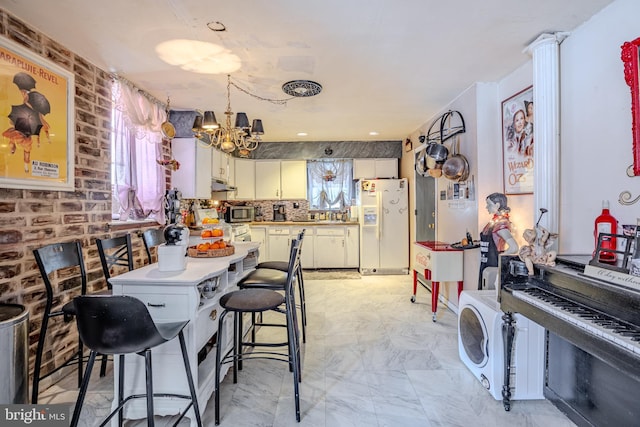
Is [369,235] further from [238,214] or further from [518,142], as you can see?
[518,142]

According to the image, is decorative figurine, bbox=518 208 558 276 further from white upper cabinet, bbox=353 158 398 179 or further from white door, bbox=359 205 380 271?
white upper cabinet, bbox=353 158 398 179

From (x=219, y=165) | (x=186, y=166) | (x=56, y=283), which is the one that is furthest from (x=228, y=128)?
(x=219, y=165)

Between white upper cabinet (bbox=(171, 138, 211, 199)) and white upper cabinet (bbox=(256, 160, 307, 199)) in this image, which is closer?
white upper cabinet (bbox=(171, 138, 211, 199))

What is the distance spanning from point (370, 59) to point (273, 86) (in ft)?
3.31

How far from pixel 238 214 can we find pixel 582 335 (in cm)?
485

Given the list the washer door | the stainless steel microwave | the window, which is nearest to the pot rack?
the washer door

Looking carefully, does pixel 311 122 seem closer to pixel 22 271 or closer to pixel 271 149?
pixel 271 149

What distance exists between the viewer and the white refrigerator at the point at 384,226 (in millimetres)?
5285

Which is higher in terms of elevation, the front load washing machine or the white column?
the white column

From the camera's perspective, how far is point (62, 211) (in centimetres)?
232

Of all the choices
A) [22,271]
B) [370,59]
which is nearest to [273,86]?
[370,59]

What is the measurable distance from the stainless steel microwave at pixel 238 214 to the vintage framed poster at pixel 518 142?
13.1ft

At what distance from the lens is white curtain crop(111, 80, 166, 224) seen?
2.94m

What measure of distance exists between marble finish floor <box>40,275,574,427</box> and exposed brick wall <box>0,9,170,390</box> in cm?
55
